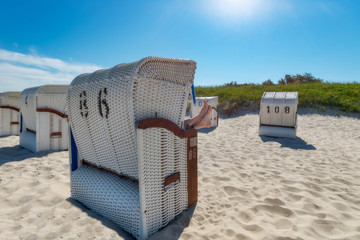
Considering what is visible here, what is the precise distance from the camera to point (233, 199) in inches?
104

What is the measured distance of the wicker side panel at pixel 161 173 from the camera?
1847mm

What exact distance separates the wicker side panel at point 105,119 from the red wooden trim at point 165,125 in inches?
4.3

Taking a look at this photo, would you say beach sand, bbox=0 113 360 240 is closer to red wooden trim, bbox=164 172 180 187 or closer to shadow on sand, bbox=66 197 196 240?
shadow on sand, bbox=66 197 196 240

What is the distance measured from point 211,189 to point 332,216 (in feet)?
4.66

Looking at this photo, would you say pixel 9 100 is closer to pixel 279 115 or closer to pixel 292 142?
pixel 279 115

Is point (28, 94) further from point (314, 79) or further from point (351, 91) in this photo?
point (314, 79)

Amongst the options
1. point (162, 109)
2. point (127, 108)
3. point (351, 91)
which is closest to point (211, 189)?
point (162, 109)

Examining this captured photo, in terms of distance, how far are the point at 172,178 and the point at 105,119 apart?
0.90 meters

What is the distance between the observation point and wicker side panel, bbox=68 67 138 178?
1.83 metres

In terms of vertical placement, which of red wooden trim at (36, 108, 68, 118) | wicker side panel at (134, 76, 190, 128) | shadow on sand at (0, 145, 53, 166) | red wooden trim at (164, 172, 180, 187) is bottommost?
shadow on sand at (0, 145, 53, 166)

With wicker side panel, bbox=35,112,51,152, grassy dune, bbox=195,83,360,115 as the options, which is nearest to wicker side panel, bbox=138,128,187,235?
wicker side panel, bbox=35,112,51,152

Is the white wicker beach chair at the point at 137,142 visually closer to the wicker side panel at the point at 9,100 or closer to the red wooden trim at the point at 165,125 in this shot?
the red wooden trim at the point at 165,125

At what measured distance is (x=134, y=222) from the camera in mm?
1886

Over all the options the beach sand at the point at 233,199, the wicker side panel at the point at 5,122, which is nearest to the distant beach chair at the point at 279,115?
the beach sand at the point at 233,199
